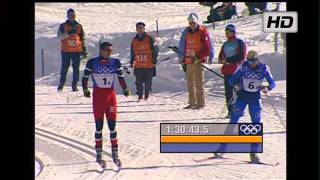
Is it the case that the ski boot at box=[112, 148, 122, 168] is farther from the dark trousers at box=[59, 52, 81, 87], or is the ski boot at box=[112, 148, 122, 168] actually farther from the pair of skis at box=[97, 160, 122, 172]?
the dark trousers at box=[59, 52, 81, 87]

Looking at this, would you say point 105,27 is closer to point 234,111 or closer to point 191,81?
point 191,81

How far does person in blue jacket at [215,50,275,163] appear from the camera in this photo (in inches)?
162

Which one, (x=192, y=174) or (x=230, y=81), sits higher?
(x=230, y=81)

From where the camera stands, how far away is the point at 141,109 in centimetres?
417

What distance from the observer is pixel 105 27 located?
163 inches

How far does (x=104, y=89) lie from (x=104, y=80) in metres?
0.06

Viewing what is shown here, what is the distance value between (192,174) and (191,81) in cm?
60

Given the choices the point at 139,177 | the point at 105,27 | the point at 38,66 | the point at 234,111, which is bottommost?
the point at 139,177

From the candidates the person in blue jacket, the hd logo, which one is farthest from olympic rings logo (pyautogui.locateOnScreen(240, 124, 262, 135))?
the hd logo

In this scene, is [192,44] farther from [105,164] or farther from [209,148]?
[105,164]

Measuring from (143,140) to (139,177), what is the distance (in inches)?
9.4

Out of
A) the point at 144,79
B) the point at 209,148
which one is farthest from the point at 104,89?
the point at 209,148

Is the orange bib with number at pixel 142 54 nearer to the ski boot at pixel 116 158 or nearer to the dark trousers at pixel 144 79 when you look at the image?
the dark trousers at pixel 144 79
